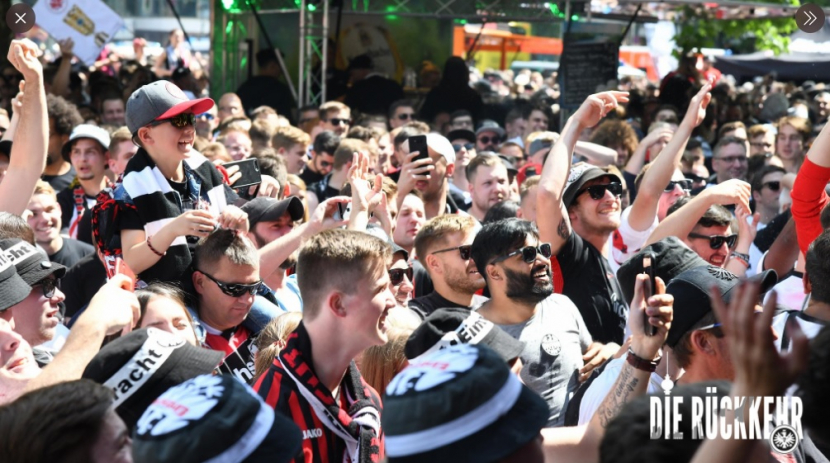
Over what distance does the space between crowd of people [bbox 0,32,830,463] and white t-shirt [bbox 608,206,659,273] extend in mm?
12

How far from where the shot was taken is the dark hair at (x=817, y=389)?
221 centimetres

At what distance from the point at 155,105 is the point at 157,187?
37 cm

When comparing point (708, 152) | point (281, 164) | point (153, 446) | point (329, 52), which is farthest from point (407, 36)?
point (153, 446)

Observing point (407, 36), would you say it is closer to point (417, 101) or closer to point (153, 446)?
point (417, 101)

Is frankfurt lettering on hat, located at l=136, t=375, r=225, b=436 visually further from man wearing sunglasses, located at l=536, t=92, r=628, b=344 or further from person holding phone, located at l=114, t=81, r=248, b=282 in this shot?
man wearing sunglasses, located at l=536, t=92, r=628, b=344

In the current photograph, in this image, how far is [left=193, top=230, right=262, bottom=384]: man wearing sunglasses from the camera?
457 centimetres

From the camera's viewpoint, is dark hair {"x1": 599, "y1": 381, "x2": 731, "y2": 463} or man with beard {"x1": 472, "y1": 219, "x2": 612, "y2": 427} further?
man with beard {"x1": 472, "y1": 219, "x2": 612, "y2": 427}

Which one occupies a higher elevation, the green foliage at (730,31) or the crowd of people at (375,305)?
the crowd of people at (375,305)

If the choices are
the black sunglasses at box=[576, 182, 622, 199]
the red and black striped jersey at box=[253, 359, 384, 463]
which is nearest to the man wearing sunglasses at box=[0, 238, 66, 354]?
the red and black striped jersey at box=[253, 359, 384, 463]

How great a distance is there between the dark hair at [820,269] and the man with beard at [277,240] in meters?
2.14

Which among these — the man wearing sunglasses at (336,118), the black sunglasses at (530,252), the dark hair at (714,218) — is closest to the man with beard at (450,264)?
the black sunglasses at (530,252)

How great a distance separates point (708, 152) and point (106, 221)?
9813mm

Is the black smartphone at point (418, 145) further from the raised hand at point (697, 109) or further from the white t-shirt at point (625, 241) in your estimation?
the raised hand at point (697, 109)

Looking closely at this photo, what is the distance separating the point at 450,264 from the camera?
574 centimetres
